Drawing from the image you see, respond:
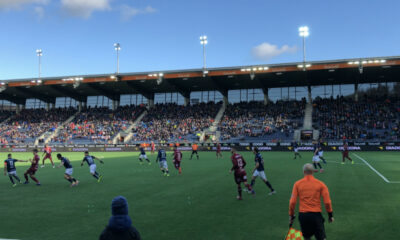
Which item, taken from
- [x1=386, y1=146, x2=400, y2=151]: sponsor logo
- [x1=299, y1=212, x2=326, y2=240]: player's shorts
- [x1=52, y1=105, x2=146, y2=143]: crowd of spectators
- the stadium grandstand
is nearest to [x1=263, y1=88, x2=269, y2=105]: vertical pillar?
the stadium grandstand

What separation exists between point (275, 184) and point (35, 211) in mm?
10631

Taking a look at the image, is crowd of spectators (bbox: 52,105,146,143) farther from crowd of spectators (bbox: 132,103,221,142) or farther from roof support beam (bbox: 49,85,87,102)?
crowd of spectators (bbox: 132,103,221,142)

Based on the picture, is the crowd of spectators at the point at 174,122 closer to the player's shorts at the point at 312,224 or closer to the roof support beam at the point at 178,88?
the roof support beam at the point at 178,88

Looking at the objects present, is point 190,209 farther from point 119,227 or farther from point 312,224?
point 119,227

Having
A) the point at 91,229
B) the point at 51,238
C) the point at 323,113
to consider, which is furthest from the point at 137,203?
the point at 323,113

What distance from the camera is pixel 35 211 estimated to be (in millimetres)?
10867

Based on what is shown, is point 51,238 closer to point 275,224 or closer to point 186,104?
point 275,224

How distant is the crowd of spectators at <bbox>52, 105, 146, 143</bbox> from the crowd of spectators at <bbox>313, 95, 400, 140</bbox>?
34600mm

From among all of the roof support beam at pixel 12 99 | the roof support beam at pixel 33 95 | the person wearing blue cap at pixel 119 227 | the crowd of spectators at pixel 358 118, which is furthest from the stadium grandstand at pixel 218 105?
the person wearing blue cap at pixel 119 227

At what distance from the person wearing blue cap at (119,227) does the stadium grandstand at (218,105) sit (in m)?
43.6

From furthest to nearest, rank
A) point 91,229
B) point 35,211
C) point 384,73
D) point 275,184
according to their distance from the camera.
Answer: point 384,73 < point 275,184 < point 35,211 < point 91,229

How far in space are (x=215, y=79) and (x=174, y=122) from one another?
1098 cm

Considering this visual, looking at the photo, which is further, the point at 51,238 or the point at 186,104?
the point at 186,104

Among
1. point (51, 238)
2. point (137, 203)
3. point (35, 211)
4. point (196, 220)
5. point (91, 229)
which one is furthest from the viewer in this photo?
point (137, 203)
